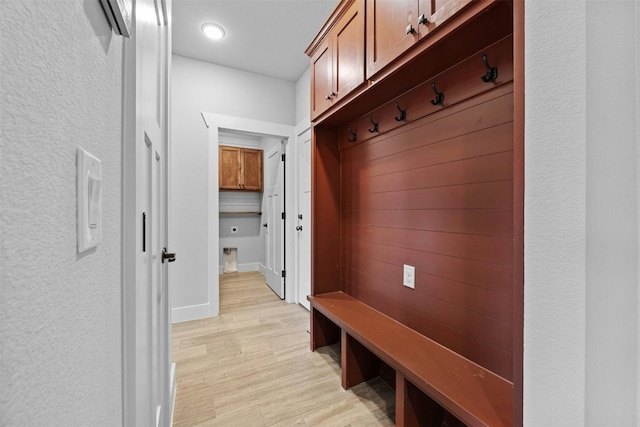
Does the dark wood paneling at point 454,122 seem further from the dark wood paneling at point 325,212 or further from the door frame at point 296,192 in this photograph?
the door frame at point 296,192

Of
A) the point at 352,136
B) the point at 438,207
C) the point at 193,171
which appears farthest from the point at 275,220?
the point at 438,207

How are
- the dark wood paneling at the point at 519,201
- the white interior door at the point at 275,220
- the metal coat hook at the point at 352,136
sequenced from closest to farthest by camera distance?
the dark wood paneling at the point at 519,201
the metal coat hook at the point at 352,136
the white interior door at the point at 275,220

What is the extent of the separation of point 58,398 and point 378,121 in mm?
1767

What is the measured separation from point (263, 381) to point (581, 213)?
69.8 inches

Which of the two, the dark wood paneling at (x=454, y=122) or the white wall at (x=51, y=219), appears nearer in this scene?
the white wall at (x=51, y=219)

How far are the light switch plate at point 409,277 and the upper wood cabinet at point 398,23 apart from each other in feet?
3.46

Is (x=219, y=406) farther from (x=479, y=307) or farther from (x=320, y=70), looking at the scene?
(x=320, y=70)

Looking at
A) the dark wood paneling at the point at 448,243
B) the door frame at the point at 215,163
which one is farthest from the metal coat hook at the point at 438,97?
the door frame at the point at 215,163

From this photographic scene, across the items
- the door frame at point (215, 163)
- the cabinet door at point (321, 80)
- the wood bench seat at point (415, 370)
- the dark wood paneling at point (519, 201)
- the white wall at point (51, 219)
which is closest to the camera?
the white wall at point (51, 219)

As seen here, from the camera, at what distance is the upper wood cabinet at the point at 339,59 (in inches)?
59.4

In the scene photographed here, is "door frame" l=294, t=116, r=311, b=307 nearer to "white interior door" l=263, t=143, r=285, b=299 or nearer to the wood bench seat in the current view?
"white interior door" l=263, t=143, r=285, b=299

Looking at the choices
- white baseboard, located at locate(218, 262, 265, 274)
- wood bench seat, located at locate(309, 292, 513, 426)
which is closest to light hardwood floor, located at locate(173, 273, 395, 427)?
wood bench seat, located at locate(309, 292, 513, 426)

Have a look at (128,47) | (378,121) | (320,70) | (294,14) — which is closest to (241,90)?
(294,14)

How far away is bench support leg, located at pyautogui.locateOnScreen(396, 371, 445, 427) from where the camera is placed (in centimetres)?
123
